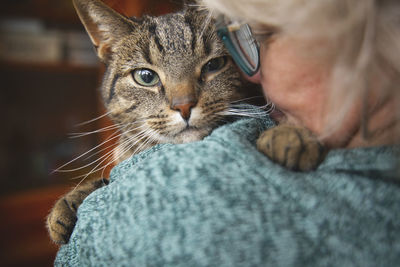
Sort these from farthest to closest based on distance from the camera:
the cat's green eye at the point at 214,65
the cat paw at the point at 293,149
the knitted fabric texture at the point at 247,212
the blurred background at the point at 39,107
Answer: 1. the blurred background at the point at 39,107
2. the cat's green eye at the point at 214,65
3. the cat paw at the point at 293,149
4. the knitted fabric texture at the point at 247,212

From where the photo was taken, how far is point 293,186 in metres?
0.43

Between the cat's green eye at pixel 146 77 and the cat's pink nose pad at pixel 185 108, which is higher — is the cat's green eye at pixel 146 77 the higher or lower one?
the higher one

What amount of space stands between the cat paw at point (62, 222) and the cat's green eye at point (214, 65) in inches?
19.6

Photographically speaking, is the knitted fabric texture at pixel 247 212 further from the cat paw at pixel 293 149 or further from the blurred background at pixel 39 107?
the blurred background at pixel 39 107

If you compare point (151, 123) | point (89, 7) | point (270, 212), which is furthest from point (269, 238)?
point (89, 7)

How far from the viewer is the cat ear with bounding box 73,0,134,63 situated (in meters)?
0.92

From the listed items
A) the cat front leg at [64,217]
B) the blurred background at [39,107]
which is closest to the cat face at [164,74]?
the cat front leg at [64,217]

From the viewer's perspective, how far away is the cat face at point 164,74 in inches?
30.6

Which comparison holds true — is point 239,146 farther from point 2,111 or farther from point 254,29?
point 2,111

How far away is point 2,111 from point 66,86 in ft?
1.51

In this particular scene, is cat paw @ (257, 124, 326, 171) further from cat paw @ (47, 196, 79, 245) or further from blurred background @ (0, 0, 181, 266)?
blurred background @ (0, 0, 181, 266)

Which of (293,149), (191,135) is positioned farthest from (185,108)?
(293,149)

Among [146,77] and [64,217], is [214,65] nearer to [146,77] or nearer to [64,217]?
[146,77]

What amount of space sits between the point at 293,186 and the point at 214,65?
520 mm
